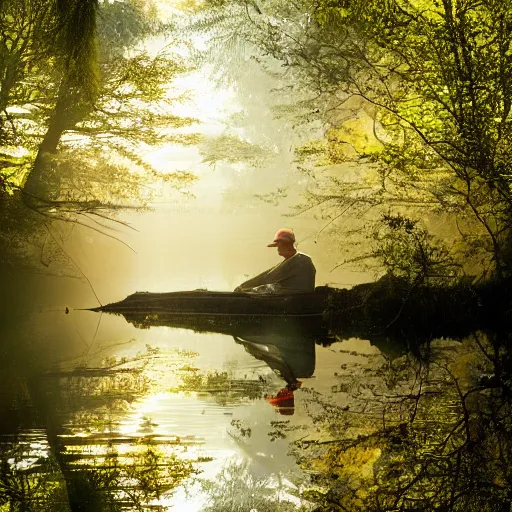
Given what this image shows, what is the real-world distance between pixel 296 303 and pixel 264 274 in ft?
3.03

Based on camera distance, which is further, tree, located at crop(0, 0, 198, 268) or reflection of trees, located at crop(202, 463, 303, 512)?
tree, located at crop(0, 0, 198, 268)

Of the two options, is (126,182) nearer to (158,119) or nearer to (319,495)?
(158,119)

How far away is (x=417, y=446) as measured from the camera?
4.03m

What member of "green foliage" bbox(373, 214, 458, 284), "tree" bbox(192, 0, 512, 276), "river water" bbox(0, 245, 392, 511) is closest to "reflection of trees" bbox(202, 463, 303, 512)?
"river water" bbox(0, 245, 392, 511)

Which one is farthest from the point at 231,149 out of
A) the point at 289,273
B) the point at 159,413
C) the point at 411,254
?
the point at 159,413

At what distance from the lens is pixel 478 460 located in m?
3.80

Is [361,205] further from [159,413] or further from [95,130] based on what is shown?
[159,413]

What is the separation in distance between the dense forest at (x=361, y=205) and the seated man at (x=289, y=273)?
59cm

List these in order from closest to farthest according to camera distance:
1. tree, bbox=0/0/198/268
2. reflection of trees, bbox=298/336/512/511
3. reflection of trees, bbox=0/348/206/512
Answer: reflection of trees, bbox=0/348/206/512 → reflection of trees, bbox=298/336/512/511 → tree, bbox=0/0/198/268

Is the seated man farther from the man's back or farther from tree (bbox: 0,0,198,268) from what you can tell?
tree (bbox: 0,0,198,268)

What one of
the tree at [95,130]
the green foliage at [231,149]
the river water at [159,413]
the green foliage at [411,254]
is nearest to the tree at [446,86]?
the green foliage at [411,254]

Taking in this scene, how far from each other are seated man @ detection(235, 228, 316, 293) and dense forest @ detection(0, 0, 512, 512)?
23.4 inches

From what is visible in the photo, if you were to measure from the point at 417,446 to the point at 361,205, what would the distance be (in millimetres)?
9039

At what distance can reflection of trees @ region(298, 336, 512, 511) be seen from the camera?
3.30m
